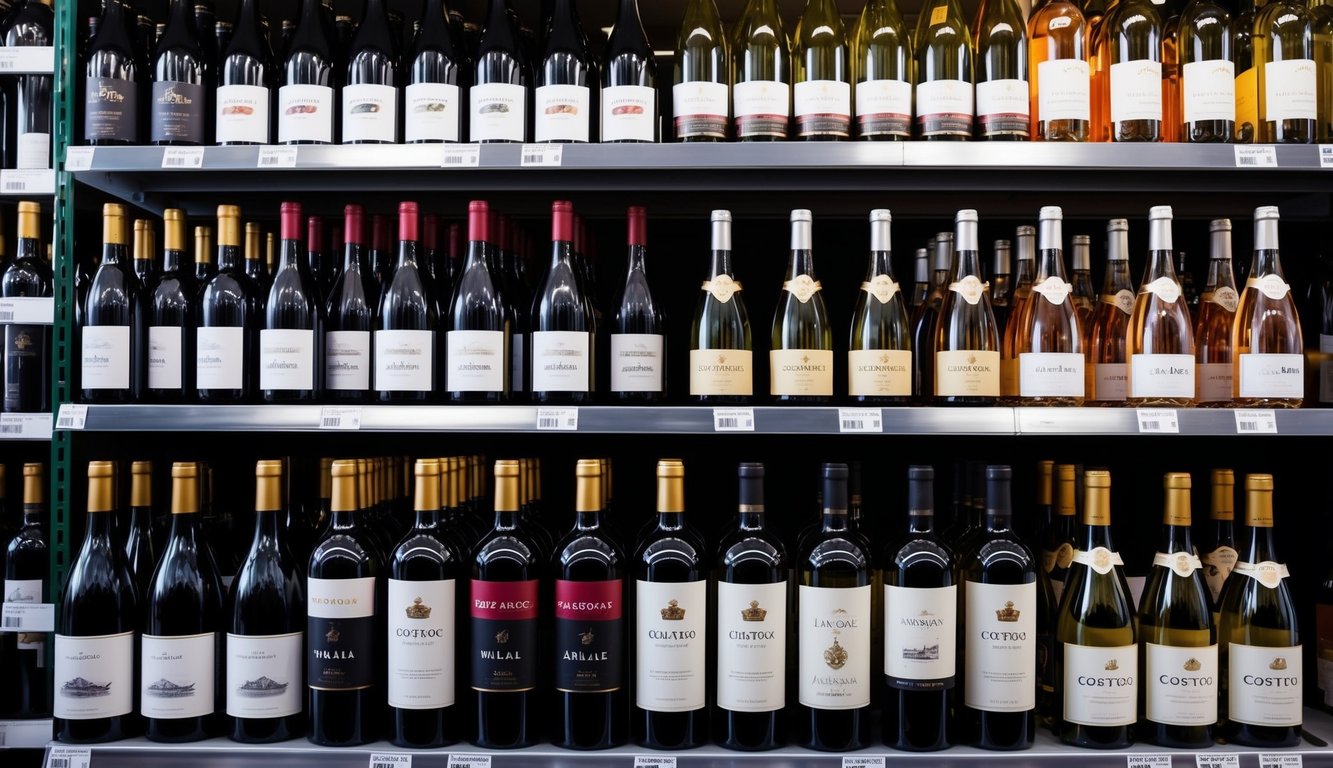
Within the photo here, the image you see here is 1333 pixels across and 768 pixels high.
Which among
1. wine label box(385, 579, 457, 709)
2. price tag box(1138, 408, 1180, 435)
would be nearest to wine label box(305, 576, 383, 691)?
Answer: wine label box(385, 579, 457, 709)

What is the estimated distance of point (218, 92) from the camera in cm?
159

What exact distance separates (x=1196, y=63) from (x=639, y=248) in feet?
3.34

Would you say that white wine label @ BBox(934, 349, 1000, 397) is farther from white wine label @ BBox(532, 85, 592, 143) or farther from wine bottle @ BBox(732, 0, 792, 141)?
white wine label @ BBox(532, 85, 592, 143)

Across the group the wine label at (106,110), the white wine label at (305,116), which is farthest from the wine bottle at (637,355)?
the wine label at (106,110)

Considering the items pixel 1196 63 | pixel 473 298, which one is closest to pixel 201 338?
pixel 473 298

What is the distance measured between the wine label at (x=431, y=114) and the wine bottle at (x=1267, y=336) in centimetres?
142

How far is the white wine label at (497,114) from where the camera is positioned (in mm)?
1550

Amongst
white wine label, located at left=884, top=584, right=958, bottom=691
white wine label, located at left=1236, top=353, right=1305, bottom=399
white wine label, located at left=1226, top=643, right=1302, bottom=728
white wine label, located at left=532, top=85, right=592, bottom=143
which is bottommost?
white wine label, located at left=1226, top=643, right=1302, bottom=728

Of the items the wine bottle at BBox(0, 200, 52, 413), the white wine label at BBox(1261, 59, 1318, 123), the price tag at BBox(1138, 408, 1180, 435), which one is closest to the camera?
the price tag at BBox(1138, 408, 1180, 435)

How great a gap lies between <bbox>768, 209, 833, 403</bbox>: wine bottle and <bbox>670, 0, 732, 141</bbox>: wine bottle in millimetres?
216

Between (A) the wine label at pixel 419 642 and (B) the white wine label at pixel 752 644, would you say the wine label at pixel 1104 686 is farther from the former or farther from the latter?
(A) the wine label at pixel 419 642

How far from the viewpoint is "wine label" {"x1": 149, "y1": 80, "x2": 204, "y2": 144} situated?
1.58 m

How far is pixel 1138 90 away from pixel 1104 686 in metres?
1.00

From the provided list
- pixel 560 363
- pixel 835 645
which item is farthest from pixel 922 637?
pixel 560 363
